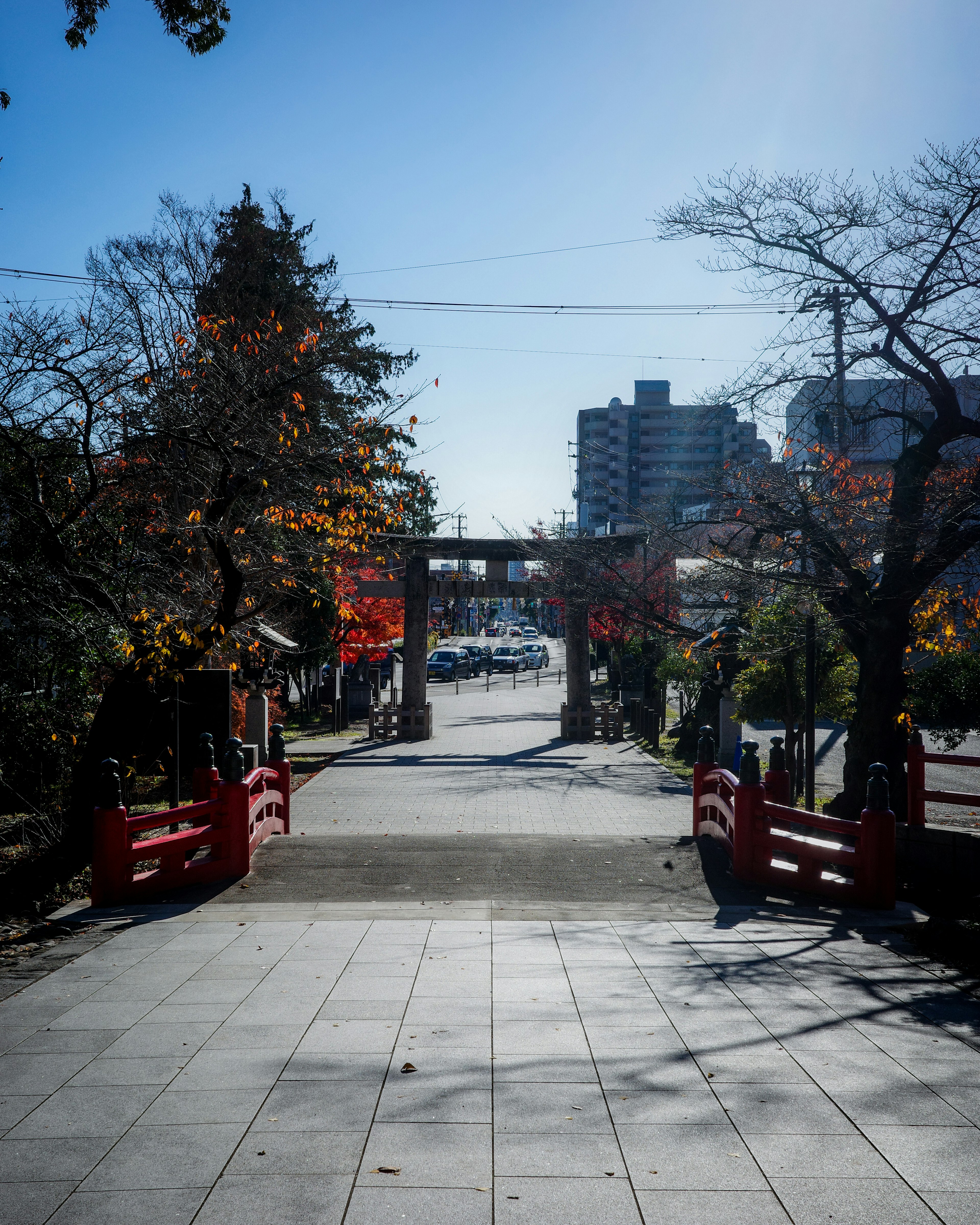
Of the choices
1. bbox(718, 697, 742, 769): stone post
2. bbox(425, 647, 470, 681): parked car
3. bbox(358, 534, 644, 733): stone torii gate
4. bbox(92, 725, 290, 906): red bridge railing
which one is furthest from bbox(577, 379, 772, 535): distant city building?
bbox(92, 725, 290, 906): red bridge railing

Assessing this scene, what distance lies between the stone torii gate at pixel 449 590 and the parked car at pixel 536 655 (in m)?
37.4

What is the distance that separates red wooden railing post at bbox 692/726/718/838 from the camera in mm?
11008

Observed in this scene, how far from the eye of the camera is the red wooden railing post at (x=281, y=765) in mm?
10773

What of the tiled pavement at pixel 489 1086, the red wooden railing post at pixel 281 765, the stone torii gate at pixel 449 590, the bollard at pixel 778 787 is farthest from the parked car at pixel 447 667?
the tiled pavement at pixel 489 1086

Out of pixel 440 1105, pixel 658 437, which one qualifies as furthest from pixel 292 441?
pixel 658 437

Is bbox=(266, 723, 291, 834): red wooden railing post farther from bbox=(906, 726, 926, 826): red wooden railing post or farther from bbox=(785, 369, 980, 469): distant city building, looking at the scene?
bbox=(906, 726, 926, 826): red wooden railing post

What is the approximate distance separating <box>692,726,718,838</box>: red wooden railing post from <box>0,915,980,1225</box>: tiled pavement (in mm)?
4317

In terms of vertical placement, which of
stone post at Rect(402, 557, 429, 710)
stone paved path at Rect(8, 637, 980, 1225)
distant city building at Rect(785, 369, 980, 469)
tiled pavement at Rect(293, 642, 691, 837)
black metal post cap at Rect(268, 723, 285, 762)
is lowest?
tiled pavement at Rect(293, 642, 691, 837)

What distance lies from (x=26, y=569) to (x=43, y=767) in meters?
2.91

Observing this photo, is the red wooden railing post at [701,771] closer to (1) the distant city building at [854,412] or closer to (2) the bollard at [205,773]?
(1) the distant city building at [854,412]

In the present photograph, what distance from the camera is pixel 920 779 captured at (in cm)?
1094

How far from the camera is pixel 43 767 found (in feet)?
36.7

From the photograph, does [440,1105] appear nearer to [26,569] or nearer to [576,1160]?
[576,1160]

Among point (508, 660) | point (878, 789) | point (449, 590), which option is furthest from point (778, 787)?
point (508, 660)
